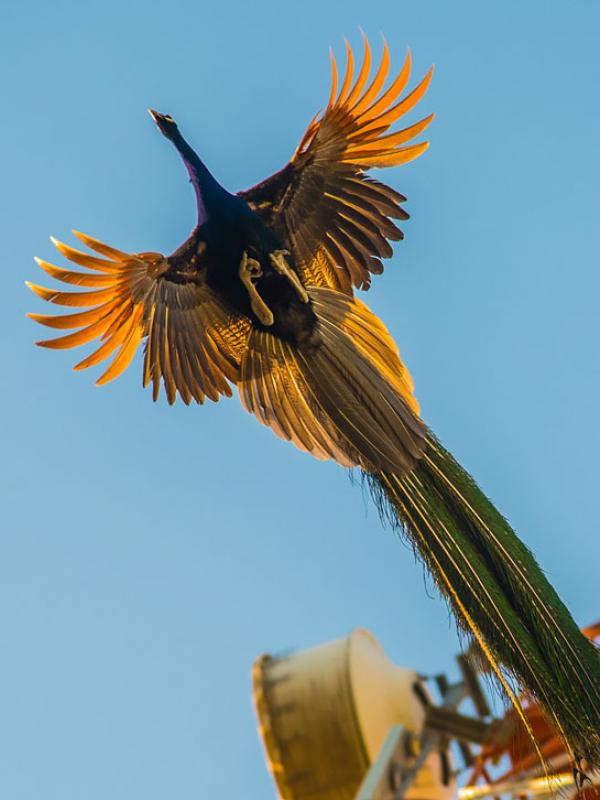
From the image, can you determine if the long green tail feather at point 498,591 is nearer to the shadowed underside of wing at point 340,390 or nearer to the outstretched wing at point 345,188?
the shadowed underside of wing at point 340,390

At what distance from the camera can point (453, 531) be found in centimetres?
743

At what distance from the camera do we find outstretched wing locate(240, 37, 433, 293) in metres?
7.88

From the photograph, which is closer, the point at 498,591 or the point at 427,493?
the point at 498,591

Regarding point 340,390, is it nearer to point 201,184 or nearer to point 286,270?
point 286,270

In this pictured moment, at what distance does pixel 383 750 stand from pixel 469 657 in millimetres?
3924

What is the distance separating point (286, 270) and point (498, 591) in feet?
7.05

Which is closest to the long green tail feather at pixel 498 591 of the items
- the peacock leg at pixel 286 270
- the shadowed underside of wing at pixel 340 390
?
the shadowed underside of wing at pixel 340 390

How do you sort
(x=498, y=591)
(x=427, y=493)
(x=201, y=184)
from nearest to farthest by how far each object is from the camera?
(x=498, y=591), (x=427, y=493), (x=201, y=184)

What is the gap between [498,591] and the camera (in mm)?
7188

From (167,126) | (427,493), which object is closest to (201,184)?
(167,126)

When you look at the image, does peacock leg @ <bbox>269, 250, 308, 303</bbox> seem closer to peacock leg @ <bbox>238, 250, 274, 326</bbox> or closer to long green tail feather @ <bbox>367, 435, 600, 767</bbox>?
peacock leg @ <bbox>238, 250, 274, 326</bbox>

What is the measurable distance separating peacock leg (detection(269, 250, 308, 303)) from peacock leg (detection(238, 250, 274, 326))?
0.32 feet

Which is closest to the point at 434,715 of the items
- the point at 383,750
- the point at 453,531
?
the point at 383,750

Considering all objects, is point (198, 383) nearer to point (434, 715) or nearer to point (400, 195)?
point (400, 195)
